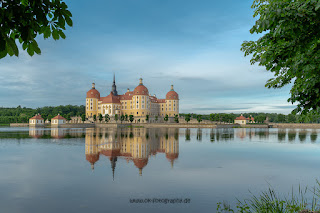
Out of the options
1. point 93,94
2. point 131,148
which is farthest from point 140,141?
point 93,94

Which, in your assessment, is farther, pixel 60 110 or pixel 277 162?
pixel 60 110

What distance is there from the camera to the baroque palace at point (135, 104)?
369 feet

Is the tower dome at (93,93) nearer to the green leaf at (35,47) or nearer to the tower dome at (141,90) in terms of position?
the tower dome at (141,90)

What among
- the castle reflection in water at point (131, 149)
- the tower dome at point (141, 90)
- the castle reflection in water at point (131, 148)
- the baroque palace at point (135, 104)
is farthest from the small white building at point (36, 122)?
the castle reflection in water at point (131, 149)

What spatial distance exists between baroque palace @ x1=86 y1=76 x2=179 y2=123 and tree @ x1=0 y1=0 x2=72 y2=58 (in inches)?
4168

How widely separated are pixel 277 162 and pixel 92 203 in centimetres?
1381

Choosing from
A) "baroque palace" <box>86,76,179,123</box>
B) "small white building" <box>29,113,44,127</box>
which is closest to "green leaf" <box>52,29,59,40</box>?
"baroque palace" <box>86,76,179,123</box>

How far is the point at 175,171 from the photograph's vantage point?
1441cm

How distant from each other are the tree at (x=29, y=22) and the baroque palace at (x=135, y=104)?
106 metres

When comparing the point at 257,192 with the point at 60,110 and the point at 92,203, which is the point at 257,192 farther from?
the point at 60,110

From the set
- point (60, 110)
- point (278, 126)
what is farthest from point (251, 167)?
point (60, 110)

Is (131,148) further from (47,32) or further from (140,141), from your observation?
(47,32)

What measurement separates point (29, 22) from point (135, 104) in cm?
11030

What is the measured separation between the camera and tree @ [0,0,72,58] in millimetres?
3302
